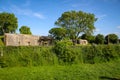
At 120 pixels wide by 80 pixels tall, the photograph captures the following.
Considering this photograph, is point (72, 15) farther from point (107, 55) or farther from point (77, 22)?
point (107, 55)

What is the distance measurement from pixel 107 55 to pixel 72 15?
40.1 meters

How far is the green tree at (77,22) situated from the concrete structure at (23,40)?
1434 cm

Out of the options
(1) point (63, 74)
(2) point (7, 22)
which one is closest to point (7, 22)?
(2) point (7, 22)

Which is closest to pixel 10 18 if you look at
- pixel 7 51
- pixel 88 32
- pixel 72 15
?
pixel 72 15

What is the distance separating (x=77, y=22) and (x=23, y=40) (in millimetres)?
24330

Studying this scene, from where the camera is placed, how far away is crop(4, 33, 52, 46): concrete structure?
30.8m

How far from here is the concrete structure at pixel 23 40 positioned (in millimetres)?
30750

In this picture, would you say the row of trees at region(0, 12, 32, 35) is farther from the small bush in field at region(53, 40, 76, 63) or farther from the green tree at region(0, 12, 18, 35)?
the small bush in field at region(53, 40, 76, 63)

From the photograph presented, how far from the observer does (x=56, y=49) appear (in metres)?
13.8

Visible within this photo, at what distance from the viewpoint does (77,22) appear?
53938 millimetres

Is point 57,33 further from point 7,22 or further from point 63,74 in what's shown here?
point 63,74

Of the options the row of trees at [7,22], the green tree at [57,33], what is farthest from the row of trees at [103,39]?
the row of trees at [7,22]

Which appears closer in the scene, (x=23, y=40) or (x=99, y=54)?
(x=99, y=54)

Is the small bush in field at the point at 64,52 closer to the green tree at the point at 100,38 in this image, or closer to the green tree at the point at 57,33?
the green tree at the point at 57,33
